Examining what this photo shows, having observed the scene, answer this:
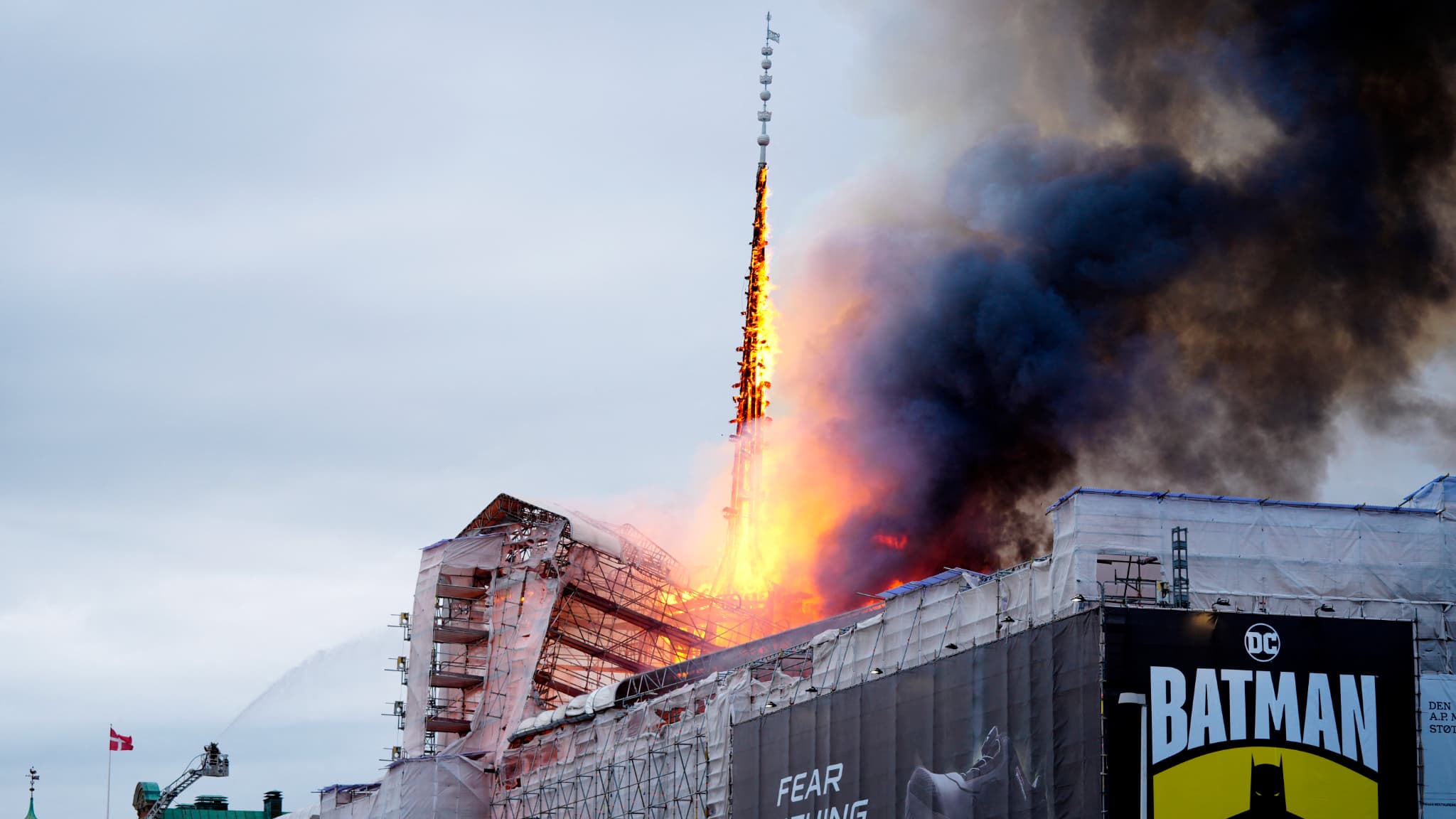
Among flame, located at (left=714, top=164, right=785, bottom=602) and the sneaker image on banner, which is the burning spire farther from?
the sneaker image on banner

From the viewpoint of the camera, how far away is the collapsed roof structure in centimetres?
6103

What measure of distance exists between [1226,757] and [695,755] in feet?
103

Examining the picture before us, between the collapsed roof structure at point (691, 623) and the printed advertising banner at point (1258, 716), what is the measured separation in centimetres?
112

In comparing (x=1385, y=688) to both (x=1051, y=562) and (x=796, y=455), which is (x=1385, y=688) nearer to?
(x=1051, y=562)

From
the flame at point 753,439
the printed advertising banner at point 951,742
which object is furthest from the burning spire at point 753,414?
the printed advertising banner at point 951,742

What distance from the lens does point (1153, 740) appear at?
5691cm

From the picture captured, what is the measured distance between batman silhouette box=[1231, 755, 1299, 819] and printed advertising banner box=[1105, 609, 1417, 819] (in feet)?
0.12

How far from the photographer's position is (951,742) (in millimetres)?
64312

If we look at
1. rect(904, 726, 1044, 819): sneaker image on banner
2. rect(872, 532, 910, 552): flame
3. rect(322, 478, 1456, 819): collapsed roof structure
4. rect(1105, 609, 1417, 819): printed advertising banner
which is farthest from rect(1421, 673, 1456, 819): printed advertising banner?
rect(872, 532, 910, 552): flame

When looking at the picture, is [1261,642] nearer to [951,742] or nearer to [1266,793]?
[1266,793]

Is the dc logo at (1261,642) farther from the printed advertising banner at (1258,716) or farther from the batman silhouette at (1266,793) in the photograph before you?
the batman silhouette at (1266,793)

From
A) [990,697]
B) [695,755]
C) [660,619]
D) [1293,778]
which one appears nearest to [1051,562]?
[990,697]

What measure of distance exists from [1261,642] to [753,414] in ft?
190

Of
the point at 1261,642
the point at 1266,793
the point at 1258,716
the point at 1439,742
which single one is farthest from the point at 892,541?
the point at 1266,793
